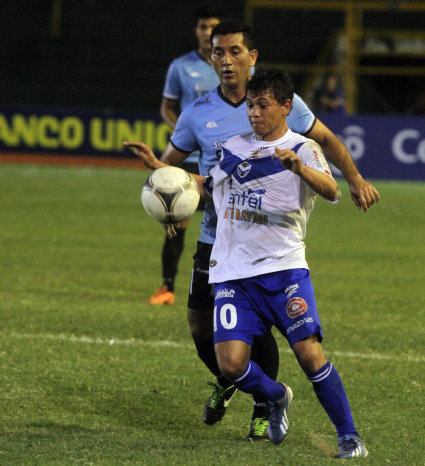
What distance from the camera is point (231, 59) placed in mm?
5277

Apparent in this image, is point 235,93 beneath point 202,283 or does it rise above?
above

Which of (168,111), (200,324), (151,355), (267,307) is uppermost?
(267,307)

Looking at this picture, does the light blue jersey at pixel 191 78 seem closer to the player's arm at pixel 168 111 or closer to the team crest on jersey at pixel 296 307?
the player's arm at pixel 168 111

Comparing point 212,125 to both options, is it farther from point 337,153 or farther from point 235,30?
point 337,153

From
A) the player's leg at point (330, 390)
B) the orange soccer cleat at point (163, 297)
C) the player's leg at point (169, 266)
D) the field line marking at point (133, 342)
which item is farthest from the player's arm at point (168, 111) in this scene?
the player's leg at point (330, 390)

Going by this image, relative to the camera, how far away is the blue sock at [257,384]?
4.74 metres

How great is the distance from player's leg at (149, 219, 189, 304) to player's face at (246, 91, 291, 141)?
397cm

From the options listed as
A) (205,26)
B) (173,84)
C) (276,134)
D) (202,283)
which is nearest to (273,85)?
(276,134)

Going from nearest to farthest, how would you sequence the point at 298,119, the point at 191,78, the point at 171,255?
the point at 298,119, the point at 171,255, the point at 191,78

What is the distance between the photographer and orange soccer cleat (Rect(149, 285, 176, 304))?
874cm

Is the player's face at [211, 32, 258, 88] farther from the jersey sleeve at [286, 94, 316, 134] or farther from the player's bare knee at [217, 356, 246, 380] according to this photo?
the player's bare knee at [217, 356, 246, 380]

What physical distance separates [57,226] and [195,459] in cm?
968

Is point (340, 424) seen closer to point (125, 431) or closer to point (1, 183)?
point (125, 431)

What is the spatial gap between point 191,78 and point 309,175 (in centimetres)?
467
